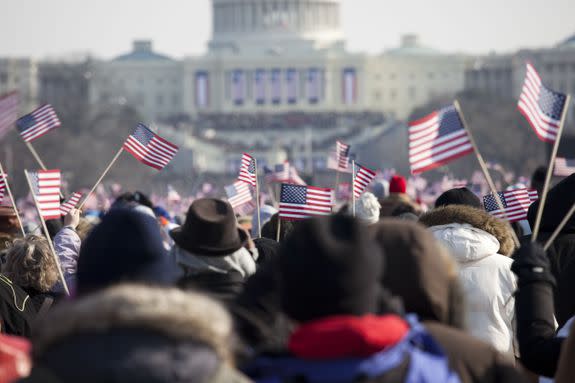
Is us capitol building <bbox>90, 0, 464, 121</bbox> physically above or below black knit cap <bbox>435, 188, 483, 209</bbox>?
below

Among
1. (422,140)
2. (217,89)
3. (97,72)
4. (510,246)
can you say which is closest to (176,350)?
(510,246)

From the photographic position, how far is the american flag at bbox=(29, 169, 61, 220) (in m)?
11.8

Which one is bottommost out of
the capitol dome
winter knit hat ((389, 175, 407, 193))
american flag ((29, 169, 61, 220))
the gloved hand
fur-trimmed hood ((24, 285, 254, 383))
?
the capitol dome

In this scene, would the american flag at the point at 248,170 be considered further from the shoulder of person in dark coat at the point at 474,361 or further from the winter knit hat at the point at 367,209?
the shoulder of person in dark coat at the point at 474,361

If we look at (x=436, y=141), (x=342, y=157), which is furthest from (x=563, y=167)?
(x=436, y=141)

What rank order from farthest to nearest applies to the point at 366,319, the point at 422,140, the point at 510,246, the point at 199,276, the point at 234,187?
the point at 234,187 → the point at 422,140 → the point at 510,246 → the point at 199,276 → the point at 366,319

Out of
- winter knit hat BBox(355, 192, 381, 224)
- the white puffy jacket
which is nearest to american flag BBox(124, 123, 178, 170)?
winter knit hat BBox(355, 192, 381, 224)

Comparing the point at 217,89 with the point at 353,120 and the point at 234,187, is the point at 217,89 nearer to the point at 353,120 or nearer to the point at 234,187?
the point at 353,120

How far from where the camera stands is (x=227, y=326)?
4.54 m

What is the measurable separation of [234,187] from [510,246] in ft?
31.4

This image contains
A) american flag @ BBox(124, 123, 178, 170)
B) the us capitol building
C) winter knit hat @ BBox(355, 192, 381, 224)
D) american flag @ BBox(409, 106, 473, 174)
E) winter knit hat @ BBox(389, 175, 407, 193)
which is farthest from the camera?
the us capitol building

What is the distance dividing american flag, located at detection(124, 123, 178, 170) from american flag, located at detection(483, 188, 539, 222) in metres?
3.23

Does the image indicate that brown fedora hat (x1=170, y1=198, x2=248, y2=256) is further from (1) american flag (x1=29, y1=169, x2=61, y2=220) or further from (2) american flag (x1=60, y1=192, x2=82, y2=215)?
(2) american flag (x1=60, y1=192, x2=82, y2=215)

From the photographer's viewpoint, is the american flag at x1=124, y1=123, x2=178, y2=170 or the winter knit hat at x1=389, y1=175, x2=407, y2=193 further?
the american flag at x1=124, y1=123, x2=178, y2=170
